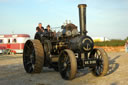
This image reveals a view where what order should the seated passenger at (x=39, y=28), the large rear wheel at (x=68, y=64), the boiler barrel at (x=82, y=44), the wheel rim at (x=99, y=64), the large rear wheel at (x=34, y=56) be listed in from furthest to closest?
the seated passenger at (x=39, y=28), the large rear wheel at (x=34, y=56), the wheel rim at (x=99, y=64), the boiler barrel at (x=82, y=44), the large rear wheel at (x=68, y=64)

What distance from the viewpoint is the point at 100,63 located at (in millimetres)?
6852

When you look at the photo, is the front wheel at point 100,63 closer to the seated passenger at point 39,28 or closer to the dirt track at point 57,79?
the dirt track at point 57,79

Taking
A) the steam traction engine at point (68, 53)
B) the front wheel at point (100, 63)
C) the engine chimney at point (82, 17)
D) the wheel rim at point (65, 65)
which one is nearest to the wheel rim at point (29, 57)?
the steam traction engine at point (68, 53)

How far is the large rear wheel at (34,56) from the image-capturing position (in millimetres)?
7399

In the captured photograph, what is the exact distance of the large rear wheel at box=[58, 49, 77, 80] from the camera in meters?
5.95

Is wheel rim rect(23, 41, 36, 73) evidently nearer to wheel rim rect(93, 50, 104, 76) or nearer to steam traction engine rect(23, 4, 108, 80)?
Answer: steam traction engine rect(23, 4, 108, 80)

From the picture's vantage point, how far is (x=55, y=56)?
7.71m

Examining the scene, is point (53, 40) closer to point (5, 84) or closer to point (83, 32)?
point (83, 32)

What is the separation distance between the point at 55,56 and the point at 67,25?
1.41 meters


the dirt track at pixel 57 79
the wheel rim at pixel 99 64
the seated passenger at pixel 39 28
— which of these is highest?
the seated passenger at pixel 39 28

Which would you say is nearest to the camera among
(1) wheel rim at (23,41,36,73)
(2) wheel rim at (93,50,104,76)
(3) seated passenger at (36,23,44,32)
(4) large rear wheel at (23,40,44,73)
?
A: (2) wheel rim at (93,50,104,76)

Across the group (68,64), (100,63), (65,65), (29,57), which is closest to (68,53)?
(68,64)

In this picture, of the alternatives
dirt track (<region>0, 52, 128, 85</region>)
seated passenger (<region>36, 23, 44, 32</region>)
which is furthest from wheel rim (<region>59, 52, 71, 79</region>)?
seated passenger (<region>36, 23, 44, 32</region>)

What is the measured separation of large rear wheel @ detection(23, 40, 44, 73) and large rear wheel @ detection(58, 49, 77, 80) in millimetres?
1114
